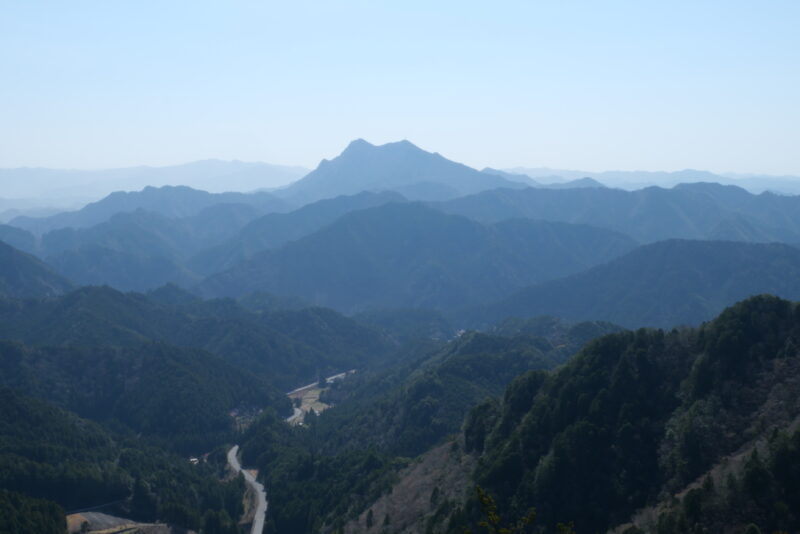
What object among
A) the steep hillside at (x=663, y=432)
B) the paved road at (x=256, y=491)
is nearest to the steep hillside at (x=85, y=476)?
the paved road at (x=256, y=491)

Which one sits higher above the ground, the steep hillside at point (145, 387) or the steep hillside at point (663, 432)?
the steep hillside at point (663, 432)

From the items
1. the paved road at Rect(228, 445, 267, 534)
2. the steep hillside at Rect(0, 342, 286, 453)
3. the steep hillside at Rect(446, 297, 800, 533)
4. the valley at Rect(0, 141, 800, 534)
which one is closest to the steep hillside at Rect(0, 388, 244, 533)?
the valley at Rect(0, 141, 800, 534)

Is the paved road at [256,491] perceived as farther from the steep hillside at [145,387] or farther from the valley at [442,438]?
the steep hillside at [145,387]

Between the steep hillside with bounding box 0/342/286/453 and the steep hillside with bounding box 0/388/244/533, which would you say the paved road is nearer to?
the steep hillside with bounding box 0/388/244/533

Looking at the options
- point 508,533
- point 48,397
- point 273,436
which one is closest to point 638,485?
point 508,533

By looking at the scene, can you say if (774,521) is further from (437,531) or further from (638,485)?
(437,531)

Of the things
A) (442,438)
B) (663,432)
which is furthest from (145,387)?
(663,432)

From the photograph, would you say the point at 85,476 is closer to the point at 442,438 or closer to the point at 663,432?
the point at 442,438

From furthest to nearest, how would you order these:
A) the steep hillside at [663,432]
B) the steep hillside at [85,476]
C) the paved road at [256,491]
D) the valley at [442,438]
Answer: the paved road at [256,491]
the steep hillside at [85,476]
the valley at [442,438]
the steep hillside at [663,432]

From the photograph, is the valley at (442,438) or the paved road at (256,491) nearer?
the valley at (442,438)
